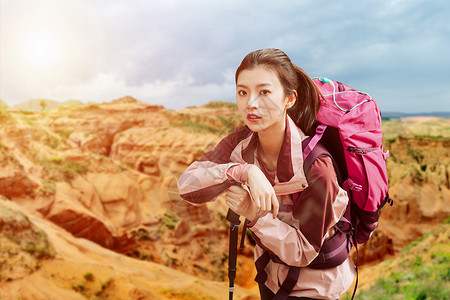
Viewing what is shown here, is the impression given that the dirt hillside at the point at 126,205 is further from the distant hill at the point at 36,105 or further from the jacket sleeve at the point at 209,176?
the distant hill at the point at 36,105

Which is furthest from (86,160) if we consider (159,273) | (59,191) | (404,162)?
(404,162)

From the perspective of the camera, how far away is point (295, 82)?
0.86 metres

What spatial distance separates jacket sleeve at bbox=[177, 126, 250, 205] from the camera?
78 cm

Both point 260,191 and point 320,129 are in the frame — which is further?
point 320,129

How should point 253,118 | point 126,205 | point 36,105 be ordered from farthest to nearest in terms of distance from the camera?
point 36,105, point 126,205, point 253,118

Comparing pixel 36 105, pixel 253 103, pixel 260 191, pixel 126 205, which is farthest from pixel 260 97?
pixel 36 105

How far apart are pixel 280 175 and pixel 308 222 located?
13cm

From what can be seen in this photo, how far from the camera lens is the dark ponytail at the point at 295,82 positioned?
82 cm

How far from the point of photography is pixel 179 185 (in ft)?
2.81

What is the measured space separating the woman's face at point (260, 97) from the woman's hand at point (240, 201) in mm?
154

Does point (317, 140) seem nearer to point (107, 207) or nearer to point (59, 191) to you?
point (59, 191)

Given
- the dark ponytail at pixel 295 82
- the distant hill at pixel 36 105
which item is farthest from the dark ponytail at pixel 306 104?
the distant hill at pixel 36 105

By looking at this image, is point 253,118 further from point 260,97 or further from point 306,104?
point 306,104

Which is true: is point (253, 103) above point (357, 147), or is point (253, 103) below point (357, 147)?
above
